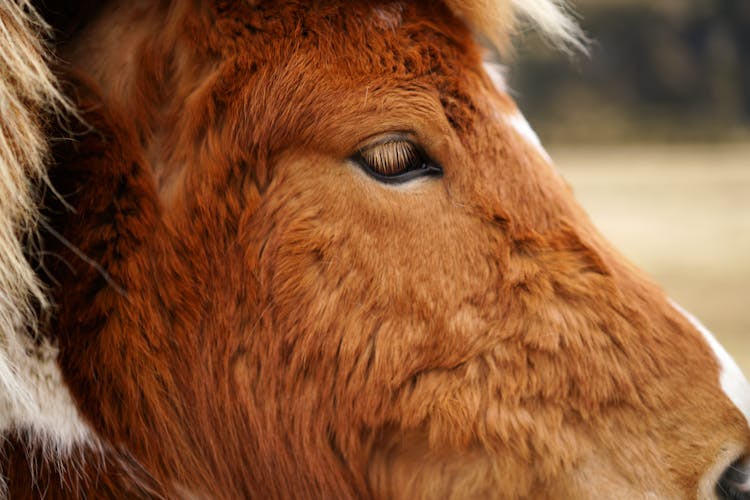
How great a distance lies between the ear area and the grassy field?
461 centimetres

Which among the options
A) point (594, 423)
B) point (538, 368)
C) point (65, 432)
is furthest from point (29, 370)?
point (594, 423)

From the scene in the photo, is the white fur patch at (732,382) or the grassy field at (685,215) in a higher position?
the white fur patch at (732,382)

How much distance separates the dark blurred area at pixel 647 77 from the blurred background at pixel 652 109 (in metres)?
0.02

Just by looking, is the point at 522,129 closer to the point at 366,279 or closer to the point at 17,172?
the point at 366,279

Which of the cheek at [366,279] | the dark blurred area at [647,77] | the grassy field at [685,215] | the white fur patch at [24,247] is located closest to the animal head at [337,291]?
the cheek at [366,279]

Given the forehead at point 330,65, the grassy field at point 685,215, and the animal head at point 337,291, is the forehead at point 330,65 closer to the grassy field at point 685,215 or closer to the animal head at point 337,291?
the animal head at point 337,291

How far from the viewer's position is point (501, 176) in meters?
1.74

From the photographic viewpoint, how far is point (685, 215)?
10.2 m

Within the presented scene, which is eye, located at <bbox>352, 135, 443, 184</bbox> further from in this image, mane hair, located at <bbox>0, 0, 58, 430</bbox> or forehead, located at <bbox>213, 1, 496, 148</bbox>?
mane hair, located at <bbox>0, 0, 58, 430</bbox>

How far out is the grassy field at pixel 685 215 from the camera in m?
7.49

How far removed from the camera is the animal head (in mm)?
1635

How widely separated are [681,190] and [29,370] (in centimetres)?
1100

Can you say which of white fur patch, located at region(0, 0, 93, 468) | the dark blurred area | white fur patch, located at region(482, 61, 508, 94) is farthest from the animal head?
the dark blurred area

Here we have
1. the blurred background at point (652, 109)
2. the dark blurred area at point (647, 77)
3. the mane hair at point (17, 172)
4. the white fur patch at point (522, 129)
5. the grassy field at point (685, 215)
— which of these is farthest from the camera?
the dark blurred area at point (647, 77)
